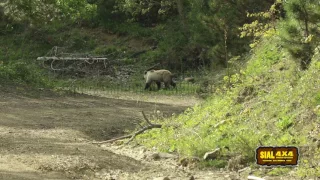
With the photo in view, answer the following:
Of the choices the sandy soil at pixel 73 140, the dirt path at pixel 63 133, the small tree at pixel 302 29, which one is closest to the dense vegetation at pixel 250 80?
the small tree at pixel 302 29

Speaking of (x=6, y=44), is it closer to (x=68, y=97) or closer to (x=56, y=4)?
(x=56, y=4)

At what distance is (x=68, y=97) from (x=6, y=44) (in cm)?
1511

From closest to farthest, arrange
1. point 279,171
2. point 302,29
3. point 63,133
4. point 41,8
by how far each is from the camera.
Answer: point 279,171, point 302,29, point 63,133, point 41,8

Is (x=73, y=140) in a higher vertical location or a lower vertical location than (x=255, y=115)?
lower

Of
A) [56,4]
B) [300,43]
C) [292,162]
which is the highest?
[56,4]

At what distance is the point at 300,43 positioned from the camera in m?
9.65

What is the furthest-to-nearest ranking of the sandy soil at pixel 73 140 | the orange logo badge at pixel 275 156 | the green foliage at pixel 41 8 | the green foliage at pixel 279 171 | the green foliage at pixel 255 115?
the green foliage at pixel 41 8, the green foliage at pixel 255 115, the sandy soil at pixel 73 140, the green foliage at pixel 279 171, the orange logo badge at pixel 275 156

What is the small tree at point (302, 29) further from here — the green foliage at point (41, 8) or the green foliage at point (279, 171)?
A: the green foliage at point (41, 8)

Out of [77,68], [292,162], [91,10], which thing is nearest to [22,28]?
[77,68]

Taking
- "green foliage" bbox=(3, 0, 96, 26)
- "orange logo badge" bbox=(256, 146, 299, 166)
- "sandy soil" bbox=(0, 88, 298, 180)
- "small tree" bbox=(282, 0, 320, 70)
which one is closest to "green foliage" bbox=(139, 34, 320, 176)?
"small tree" bbox=(282, 0, 320, 70)

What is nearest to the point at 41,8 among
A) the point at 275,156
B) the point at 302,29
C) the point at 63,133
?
the point at 63,133

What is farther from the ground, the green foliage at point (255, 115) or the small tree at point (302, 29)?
the small tree at point (302, 29)

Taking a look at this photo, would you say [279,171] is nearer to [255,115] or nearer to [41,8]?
[255,115]

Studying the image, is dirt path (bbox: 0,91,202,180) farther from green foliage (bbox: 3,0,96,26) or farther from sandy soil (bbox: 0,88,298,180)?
green foliage (bbox: 3,0,96,26)
